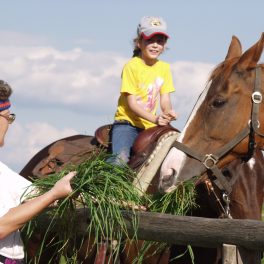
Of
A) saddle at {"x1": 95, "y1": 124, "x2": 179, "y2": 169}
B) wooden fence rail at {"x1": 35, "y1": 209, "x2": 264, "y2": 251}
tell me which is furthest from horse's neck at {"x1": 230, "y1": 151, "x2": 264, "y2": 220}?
wooden fence rail at {"x1": 35, "y1": 209, "x2": 264, "y2": 251}

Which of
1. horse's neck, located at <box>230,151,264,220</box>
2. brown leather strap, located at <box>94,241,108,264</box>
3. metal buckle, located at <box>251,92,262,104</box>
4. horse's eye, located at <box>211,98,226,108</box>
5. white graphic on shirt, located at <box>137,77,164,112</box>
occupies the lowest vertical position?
brown leather strap, located at <box>94,241,108,264</box>

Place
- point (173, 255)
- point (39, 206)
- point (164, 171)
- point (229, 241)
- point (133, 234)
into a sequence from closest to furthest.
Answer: point (39, 206) < point (229, 241) < point (133, 234) < point (164, 171) < point (173, 255)

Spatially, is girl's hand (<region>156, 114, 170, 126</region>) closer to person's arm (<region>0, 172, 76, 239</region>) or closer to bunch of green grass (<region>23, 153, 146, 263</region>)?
bunch of green grass (<region>23, 153, 146, 263</region>)

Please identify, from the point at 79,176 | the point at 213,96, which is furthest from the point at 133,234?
the point at 213,96

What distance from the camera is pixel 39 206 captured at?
393 centimetres

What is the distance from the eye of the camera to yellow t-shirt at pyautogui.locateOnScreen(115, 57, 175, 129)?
6.72 m

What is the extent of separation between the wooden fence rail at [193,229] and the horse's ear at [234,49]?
2.06 meters

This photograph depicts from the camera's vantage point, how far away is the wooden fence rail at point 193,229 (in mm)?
4133

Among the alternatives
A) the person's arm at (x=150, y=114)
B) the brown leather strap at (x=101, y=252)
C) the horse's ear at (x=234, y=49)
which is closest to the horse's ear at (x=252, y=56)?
the horse's ear at (x=234, y=49)

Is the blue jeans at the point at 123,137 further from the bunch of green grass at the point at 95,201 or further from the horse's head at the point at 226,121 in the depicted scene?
the bunch of green grass at the point at 95,201

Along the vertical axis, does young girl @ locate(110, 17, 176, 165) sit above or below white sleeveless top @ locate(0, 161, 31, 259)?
above

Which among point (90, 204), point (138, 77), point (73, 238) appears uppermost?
point (138, 77)

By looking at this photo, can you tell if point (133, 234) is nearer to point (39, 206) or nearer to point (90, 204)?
point (90, 204)

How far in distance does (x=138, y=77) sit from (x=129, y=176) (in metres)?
2.08
